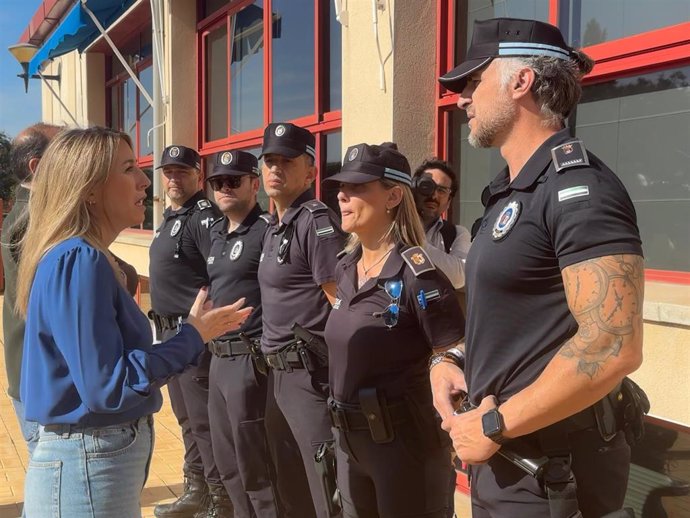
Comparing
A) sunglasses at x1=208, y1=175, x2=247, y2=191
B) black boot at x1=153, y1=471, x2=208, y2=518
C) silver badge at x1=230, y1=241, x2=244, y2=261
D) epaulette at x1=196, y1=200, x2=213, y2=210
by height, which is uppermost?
sunglasses at x1=208, y1=175, x2=247, y2=191

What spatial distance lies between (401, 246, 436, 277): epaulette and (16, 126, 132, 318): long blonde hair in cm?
106

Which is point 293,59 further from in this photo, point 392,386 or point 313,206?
point 392,386

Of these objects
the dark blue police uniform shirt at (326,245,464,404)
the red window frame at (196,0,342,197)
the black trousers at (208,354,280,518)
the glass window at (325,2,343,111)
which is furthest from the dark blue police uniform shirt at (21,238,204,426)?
the glass window at (325,2,343,111)

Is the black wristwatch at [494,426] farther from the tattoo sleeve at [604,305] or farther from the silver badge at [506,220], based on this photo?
the silver badge at [506,220]

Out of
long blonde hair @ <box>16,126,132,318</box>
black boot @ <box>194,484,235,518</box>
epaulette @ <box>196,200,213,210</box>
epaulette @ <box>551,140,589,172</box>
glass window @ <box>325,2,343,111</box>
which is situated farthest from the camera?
glass window @ <box>325,2,343,111</box>

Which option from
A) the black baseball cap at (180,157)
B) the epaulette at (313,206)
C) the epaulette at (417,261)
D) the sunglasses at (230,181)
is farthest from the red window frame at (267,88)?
the epaulette at (417,261)

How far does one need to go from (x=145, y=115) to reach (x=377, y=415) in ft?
32.6

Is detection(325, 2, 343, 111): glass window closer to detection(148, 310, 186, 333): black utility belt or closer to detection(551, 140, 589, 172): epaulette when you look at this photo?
detection(148, 310, 186, 333): black utility belt

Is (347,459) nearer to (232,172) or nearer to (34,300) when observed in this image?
(34,300)

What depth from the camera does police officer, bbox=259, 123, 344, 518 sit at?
3.07 meters

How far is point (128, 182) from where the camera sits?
6.82 ft

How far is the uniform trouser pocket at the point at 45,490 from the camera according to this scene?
6.11ft

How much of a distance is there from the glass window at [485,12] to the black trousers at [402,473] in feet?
8.42

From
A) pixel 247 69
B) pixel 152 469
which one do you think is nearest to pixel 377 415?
pixel 152 469
